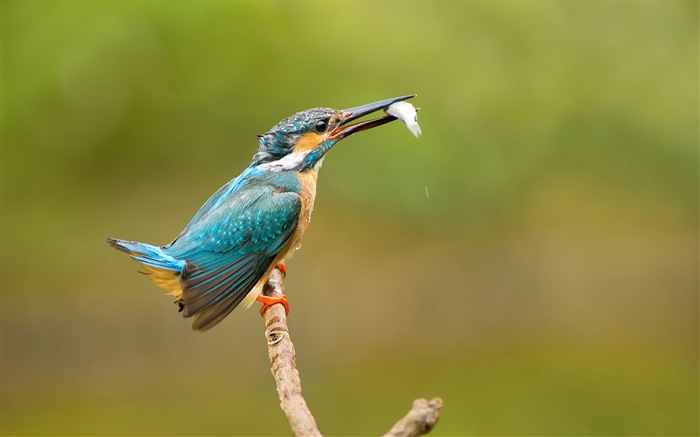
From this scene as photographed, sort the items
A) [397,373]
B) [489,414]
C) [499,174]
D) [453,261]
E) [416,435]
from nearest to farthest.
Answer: [416,435] < [489,414] < [397,373] < [453,261] < [499,174]

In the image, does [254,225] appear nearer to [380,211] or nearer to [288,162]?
[288,162]

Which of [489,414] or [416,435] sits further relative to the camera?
[489,414]

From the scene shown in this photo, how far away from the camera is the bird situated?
350 centimetres

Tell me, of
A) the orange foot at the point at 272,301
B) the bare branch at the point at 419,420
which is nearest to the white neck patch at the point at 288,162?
the orange foot at the point at 272,301

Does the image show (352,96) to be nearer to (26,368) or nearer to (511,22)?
(511,22)

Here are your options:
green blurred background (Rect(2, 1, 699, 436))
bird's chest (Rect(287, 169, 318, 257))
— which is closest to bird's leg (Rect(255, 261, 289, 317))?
bird's chest (Rect(287, 169, 318, 257))

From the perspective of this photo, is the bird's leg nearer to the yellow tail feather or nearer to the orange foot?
the orange foot

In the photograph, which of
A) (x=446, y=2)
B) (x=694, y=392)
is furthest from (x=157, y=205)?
(x=694, y=392)

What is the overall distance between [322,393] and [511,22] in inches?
181

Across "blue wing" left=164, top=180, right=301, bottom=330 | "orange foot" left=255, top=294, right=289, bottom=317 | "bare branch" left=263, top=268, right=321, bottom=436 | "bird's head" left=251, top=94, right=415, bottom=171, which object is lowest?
"bare branch" left=263, top=268, right=321, bottom=436

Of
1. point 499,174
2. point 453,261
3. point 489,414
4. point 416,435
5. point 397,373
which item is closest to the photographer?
point 416,435

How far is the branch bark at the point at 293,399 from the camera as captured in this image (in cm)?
192

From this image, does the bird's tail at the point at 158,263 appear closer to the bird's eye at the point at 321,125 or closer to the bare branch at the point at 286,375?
the bare branch at the point at 286,375

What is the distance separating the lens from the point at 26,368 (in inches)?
313
